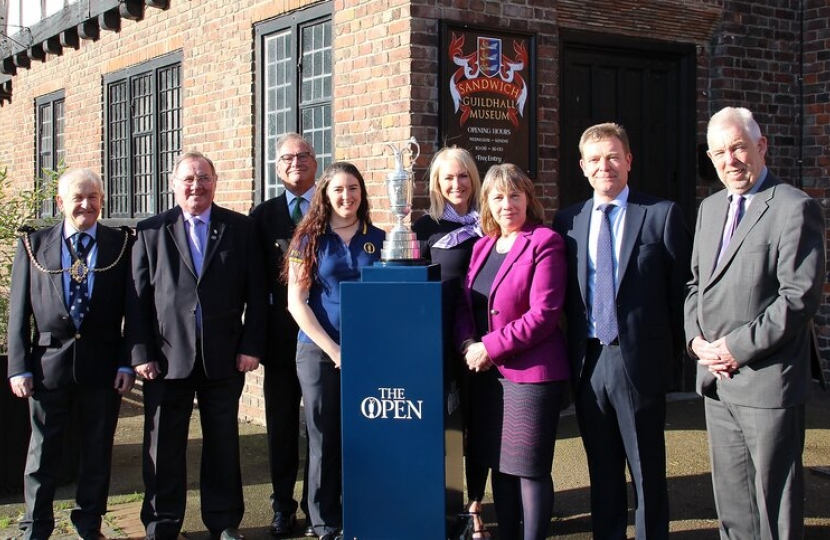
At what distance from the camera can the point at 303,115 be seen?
804cm

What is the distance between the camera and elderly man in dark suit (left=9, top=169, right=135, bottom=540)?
5.08m

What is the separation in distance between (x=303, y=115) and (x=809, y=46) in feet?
15.2

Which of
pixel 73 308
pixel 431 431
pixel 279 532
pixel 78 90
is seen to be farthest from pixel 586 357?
pixel 78 90

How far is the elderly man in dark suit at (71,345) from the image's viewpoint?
5082 millimetres

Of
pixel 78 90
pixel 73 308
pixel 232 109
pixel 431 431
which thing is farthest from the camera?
pixel 78 90

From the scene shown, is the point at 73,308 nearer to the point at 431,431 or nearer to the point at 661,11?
the point at 431,431

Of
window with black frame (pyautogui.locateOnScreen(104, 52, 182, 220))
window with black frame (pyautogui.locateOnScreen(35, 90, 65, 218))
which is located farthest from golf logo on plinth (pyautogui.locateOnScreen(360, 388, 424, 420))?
window with black frame (pyautogui.locateOnScreen(35, 90, 65, 218))

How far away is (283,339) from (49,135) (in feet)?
29.1

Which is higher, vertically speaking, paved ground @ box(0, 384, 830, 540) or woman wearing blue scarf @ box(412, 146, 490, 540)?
woman wearing blue scarf @ box(412, 146, 490, 540)

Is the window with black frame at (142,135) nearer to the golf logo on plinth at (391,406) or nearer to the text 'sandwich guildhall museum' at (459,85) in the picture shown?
the text 'sandwich guildhall museum' at (459,85)

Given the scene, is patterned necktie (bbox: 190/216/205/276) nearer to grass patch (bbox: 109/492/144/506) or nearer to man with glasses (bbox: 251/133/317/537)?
man with glasses (bbox: 251/133/317/537)

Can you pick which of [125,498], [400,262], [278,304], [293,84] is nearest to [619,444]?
[400,262]

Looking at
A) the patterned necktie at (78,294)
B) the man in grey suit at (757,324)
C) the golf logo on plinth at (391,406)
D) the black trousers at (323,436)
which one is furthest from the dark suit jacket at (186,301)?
the man in grey suit at (757,324)

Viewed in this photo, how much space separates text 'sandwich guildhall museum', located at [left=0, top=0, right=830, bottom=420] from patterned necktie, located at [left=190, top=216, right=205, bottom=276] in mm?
1964
